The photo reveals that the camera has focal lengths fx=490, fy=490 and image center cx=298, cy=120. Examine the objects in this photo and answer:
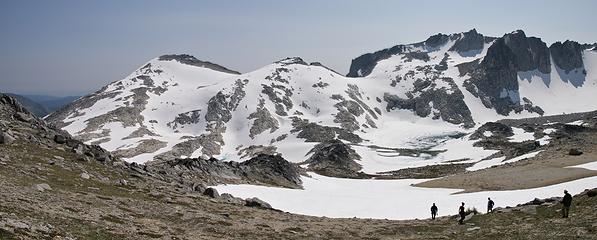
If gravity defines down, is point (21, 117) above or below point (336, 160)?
below

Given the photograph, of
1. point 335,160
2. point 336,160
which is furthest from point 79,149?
point 336,160

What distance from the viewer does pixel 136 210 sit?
34.5 metres

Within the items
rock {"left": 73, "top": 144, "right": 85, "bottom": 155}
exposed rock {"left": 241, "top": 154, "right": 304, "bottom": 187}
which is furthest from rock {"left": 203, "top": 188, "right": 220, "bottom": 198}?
exposed rock {"left": 241, "top": 154, "right": 304, "bottom": 187}

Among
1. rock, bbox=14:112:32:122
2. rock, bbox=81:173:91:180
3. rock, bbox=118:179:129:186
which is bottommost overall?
rock, bbox=118:179:129:186

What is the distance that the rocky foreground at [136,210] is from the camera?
84.9 feet

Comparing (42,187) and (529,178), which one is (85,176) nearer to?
(42,187)

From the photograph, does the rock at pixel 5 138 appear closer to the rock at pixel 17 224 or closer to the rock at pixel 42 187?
the rock at pixel 42 187

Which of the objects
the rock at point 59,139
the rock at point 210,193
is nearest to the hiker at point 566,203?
the rock at point 210,193

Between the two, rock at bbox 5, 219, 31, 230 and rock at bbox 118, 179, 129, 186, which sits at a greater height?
rock at bbox 118, 179, 129, 186

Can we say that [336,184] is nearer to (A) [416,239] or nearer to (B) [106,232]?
(A) [416,239]

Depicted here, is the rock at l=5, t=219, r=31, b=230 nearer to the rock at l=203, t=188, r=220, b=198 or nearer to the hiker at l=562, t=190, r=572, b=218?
the rock at l=203, t=188, r=220, b=198

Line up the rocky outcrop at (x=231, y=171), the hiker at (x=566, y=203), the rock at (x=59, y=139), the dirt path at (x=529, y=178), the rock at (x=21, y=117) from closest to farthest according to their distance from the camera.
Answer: the hiker at (x=566, y=203)
the rock at (x=59, y=139)
the rock at (x=21, y=117)
the dirt path at (x=529, y=178)
the rocky outcrop at (x=231, y=171)

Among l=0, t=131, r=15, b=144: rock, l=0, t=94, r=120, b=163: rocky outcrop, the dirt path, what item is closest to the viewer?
l=0, t=131, r=15, b=144: rock

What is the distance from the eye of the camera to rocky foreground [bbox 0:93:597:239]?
25891 mm
